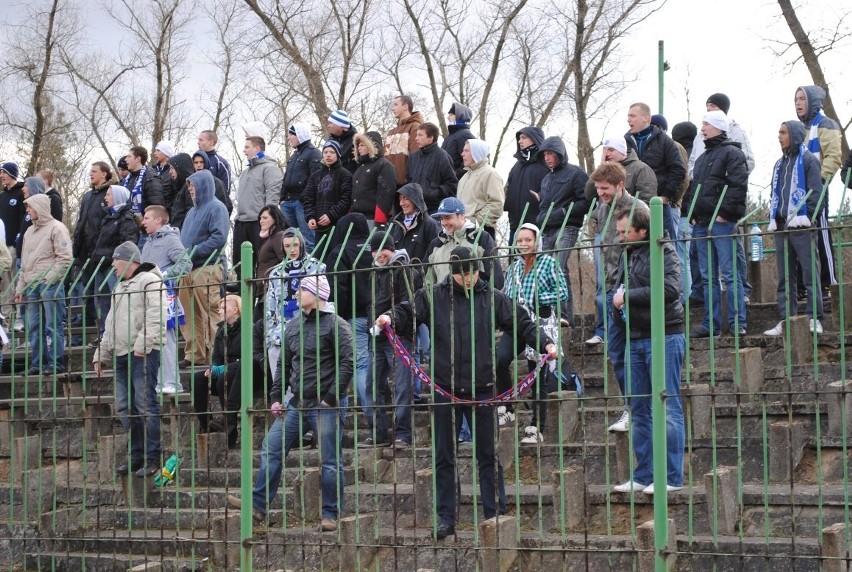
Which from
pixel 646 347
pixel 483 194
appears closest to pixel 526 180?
pixel 483 194

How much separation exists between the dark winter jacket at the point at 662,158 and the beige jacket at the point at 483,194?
1.32 meters

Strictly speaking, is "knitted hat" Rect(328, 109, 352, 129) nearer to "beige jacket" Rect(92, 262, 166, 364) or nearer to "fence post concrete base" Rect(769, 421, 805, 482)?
"beige jacket" Rect(92, 262, 166, 364)

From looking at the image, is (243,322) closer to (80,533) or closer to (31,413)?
(80,533)

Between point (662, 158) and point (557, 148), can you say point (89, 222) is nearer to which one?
point (557, 148)

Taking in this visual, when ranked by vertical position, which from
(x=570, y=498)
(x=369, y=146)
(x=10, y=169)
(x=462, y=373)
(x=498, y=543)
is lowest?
(x=498, y=543)

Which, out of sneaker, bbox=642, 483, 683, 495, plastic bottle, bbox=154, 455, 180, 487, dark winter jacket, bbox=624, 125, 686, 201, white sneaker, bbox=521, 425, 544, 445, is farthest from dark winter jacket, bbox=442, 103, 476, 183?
sneaker, bbox=642, 483, 683, 495

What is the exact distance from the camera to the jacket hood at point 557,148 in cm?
1096

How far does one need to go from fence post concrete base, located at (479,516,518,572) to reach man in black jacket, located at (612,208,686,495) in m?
0.72

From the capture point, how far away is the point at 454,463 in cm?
722

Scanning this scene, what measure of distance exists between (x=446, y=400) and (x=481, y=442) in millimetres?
330

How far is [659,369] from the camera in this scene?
6238 mm

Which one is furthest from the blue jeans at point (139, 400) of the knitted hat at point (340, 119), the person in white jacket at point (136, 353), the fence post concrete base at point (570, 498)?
the knitted hat at point (340, 119)

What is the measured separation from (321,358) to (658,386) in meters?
2.56

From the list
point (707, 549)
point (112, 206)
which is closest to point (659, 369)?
point (707, 549)
